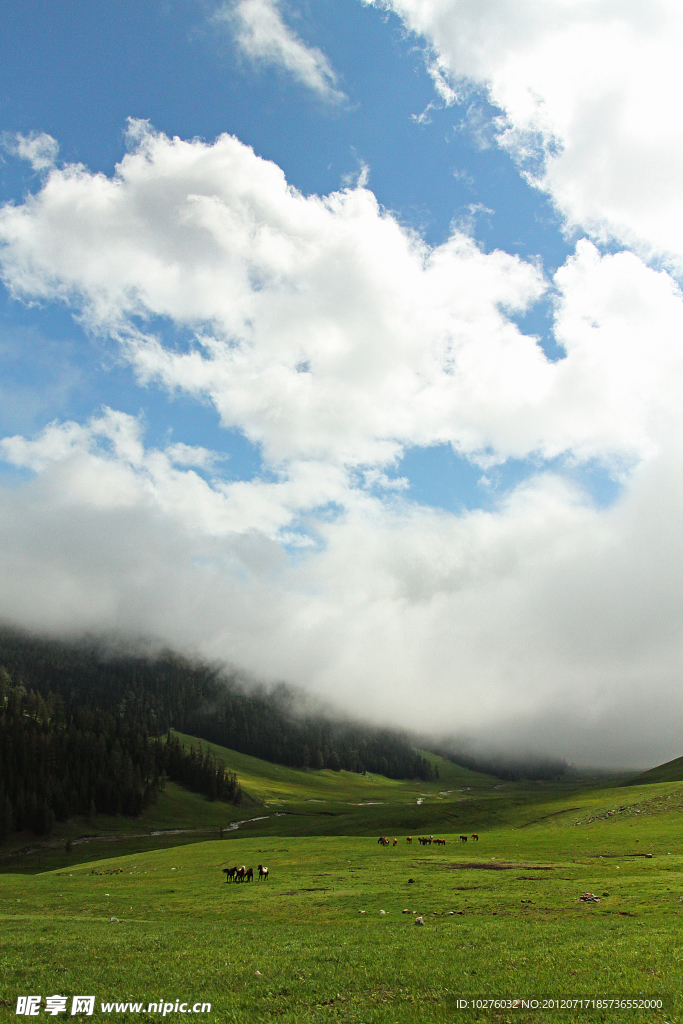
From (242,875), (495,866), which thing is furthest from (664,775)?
(242,875)

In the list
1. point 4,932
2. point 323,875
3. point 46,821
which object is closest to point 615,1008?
point 4,932

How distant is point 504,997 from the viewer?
16031 millimetres

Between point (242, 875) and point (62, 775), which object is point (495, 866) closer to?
point (242, 875)

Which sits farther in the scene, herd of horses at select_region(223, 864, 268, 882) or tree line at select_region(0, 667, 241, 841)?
tree line at select_region(0, 667, 241, 841)

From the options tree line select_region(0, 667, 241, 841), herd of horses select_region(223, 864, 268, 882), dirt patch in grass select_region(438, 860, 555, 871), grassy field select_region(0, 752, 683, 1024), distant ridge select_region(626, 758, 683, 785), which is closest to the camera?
grassy field select_region(0, 752, 683, 1024)

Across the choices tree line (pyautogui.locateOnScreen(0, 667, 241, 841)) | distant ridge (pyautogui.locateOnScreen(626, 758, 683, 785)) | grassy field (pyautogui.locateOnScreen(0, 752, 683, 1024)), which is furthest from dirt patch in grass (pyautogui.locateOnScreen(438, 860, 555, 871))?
tree line (pyautogui.locateOnScreen(0, 667, 241, 841))

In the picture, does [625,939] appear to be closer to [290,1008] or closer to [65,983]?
[290,1008]

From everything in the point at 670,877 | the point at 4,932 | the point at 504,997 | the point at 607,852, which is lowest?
the point at 607,852

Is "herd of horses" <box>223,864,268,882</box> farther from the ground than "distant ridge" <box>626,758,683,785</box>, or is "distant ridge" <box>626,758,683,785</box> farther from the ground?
"herd of horses" <box>223,864,268,882</box>

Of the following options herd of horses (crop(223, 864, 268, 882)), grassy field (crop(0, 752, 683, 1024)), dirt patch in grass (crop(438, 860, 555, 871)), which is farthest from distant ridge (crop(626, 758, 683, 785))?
herd of horses (crop(223, 864, 268, 882))

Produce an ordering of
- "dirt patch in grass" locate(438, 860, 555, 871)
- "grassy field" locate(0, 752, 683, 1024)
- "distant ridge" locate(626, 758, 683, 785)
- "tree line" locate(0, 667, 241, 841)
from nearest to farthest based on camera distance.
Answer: "grassy field" locate(0, 752, 683, 1024) → "dirt patch in grass" locate(438, 860, 555, 871) → "distant ridge" locate(626, 758, 683, 785) → "tree line" locate(0, 667, 241, 841)

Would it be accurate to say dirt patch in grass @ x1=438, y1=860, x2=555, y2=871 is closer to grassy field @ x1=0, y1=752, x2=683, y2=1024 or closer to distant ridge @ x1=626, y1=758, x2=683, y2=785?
grassy field @ x1=0, y1=752, x2=683, y2=1024

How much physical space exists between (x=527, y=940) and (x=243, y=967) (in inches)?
431

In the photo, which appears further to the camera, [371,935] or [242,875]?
[242,875]
